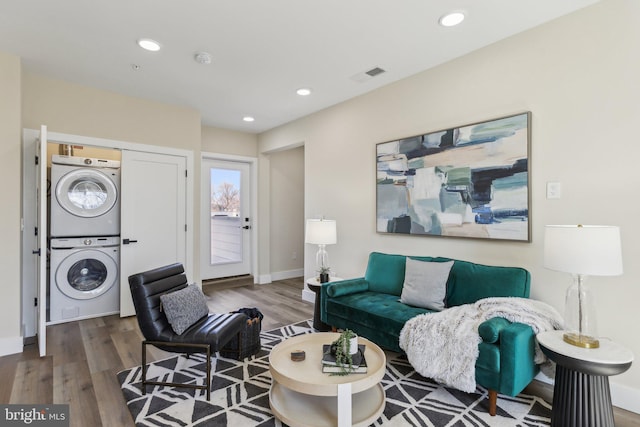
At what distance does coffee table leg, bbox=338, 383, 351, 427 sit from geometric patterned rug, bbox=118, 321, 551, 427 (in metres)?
0.32

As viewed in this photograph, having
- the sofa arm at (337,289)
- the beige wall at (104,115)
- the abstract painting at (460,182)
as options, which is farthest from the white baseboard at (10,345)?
the abstract painting at (460,182)

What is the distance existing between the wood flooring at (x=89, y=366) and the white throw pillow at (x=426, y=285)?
91cm

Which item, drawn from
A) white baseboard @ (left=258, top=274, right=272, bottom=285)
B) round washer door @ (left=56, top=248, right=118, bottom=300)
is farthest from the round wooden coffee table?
white baseboard @ (left=258, top=274, right=272, bottom=285)

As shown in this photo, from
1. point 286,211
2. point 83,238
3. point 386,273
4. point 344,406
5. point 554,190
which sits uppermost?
point 554,190

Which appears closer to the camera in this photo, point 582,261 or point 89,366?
point 582,261

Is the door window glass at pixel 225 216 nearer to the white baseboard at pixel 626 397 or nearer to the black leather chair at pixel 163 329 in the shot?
the black leather chair at pixel 163 329

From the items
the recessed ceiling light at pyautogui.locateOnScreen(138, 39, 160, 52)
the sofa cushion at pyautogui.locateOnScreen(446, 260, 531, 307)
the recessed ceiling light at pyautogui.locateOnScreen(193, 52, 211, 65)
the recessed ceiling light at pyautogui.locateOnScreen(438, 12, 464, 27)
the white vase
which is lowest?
the white vase

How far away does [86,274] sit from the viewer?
390cm

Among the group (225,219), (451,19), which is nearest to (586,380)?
(451,19)

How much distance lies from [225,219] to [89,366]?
332cm

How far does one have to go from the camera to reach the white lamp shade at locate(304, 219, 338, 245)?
3.71m

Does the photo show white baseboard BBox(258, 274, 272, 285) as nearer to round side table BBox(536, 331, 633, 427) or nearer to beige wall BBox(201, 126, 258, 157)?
beige wall BBox(201, 126, 258, 157)

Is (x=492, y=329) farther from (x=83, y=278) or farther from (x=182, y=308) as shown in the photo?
(x=83, y=278)

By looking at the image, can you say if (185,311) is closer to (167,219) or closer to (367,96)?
(167,219)
